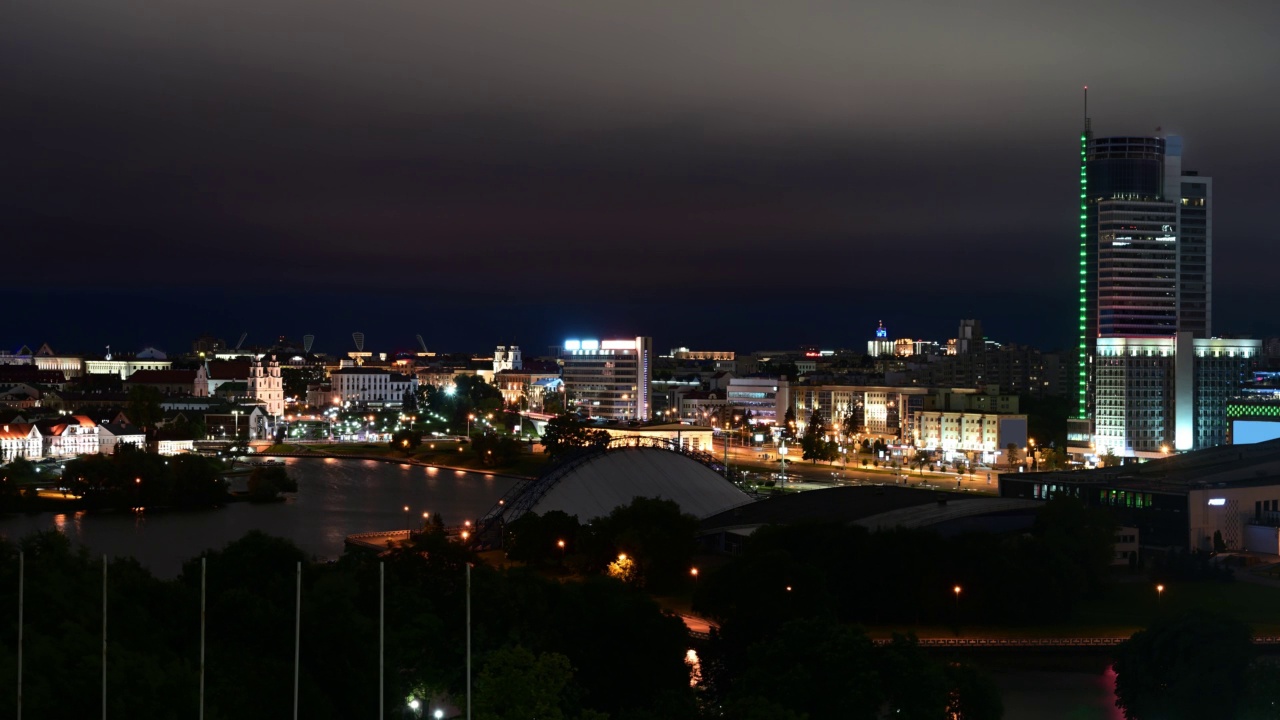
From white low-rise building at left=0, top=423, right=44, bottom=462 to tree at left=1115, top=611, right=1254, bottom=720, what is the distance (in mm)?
28915

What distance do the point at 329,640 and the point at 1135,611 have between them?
9.38 metres

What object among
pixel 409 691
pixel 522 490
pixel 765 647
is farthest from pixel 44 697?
pixel 522 490

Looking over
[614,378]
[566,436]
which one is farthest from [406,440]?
[614,378]

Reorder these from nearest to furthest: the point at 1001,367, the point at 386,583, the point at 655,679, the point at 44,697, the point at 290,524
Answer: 1. the point at 44,697
2. the point at 655,679
3. the point at 386,583
4. the point at 290,524
5. the point at 1001,367

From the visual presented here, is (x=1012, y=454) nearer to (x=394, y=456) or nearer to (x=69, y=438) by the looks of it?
(x=394, y=456)

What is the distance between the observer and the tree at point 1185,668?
32.6 feet

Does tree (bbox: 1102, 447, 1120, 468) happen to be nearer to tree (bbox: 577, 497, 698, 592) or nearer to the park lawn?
the park lawn

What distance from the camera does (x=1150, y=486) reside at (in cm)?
2005

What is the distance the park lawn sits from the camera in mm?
14031

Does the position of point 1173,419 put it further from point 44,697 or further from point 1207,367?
point 44,697

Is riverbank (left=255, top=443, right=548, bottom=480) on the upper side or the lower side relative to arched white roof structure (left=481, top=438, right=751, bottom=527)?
lower

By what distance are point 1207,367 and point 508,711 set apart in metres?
32.3

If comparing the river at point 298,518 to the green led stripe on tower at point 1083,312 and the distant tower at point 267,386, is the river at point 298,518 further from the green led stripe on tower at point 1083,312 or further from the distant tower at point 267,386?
the distant tower at point 267,386

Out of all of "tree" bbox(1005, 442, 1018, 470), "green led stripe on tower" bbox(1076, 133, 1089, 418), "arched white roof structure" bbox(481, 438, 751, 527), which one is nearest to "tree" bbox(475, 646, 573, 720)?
"arched white roof structure" bbox(481, 438, 751, 527)
